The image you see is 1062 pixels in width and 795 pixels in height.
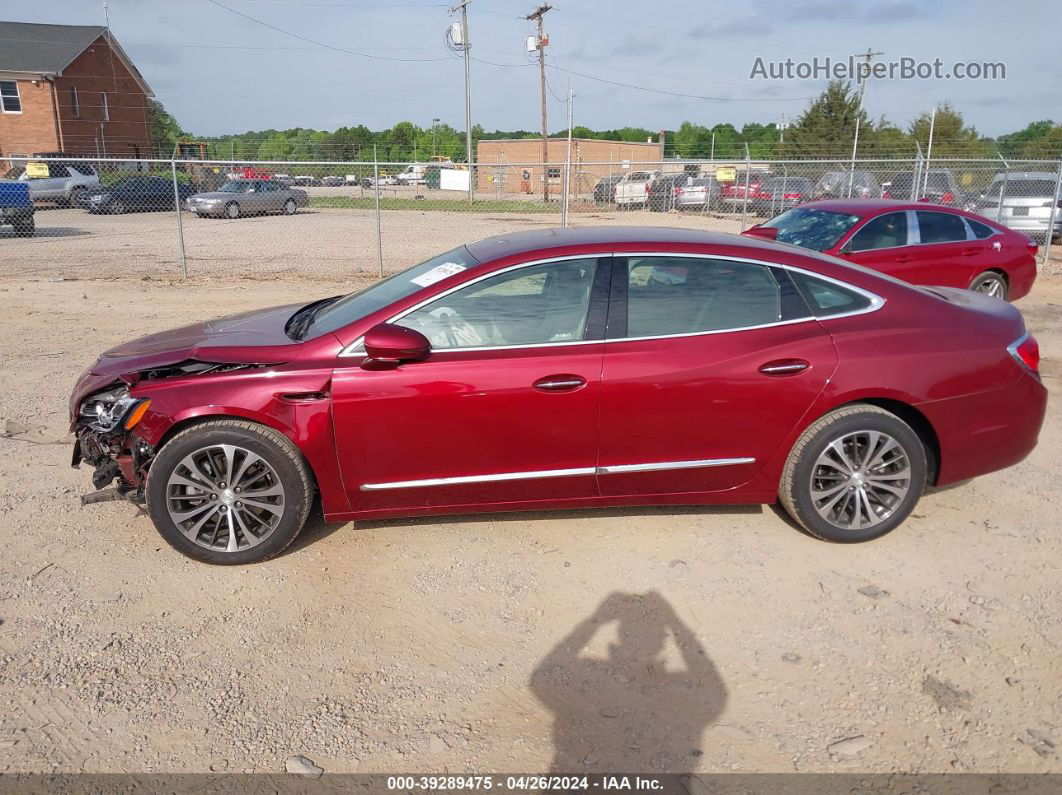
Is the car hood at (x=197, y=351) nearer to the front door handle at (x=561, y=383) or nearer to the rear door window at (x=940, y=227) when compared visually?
the front door handle at (x=561, y=383)

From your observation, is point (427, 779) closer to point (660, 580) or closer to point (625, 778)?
point (625, 778)

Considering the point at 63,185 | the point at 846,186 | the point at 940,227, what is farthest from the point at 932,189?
the point at 63,185

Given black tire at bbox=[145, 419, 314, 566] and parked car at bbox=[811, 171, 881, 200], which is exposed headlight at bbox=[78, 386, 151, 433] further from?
parked car at bbox=[811, 171, 881, 200]

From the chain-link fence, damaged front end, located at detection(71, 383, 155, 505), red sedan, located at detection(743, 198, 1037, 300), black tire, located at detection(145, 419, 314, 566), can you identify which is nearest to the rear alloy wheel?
red sedan, located at detection(743, 198, 1037, 300)

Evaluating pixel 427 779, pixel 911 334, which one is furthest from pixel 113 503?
pixel 911 334

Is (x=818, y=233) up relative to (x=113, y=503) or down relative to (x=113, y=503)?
up

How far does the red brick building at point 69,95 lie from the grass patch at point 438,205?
43.2ft

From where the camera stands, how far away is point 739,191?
2705cm

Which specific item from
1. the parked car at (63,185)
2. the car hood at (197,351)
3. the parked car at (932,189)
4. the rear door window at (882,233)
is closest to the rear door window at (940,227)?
the rear door window at (882,233)

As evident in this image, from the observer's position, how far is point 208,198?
27.6 meters

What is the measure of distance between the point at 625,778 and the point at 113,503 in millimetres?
3421

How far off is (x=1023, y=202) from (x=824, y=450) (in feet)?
53.8

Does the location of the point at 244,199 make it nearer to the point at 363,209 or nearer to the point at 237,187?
the point at 237,187

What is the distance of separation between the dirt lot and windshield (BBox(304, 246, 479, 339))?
113 cm
